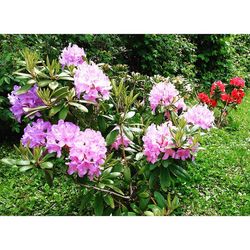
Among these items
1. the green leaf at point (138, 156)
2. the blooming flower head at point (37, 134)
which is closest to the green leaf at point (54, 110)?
the blooming flower head at point (37, 134)

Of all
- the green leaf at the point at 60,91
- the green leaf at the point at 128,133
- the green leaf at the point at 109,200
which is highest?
the green leaf at the point at 60,91

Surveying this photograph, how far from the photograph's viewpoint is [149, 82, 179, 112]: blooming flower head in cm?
236

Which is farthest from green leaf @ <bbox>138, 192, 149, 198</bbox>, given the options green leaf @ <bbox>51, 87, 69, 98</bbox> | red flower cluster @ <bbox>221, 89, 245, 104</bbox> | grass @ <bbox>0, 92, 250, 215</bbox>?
red flower cluster @ <bbox>221, 89, 245, 104</bbox>

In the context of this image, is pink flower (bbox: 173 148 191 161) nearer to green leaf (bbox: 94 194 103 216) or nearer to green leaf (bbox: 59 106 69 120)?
green leaf (bbox: 94 194 103 216)

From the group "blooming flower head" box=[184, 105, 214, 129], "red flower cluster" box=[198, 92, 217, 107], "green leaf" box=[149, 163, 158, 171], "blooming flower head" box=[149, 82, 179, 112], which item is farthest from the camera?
"red flower cluster" box=[198, 92, 217, 107]

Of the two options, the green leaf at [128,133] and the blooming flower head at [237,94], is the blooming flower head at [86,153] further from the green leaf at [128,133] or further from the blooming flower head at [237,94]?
the blooming flower head at [237,94]

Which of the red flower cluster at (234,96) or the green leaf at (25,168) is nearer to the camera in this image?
the green leaf at (25,168)

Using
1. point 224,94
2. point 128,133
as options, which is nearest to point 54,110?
point 128,133

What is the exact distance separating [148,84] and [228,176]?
1.01m

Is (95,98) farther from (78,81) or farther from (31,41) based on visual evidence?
(31,41)

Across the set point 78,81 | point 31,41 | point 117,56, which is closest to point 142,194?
point 78,81

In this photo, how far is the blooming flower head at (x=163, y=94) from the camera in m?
2.36

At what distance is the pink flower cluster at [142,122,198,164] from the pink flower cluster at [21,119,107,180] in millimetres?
223

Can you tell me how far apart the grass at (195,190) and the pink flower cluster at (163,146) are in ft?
2.14
